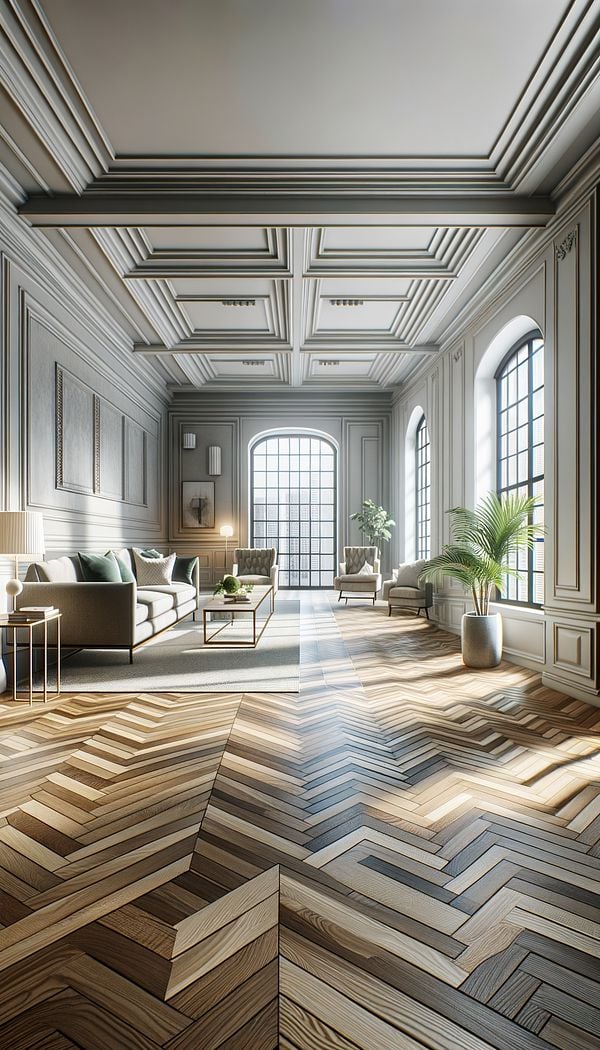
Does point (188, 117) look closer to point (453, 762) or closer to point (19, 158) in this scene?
point (19, 158)

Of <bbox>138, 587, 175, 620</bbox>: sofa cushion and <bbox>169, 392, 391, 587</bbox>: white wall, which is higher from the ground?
<bbox>169, 392, 391, 587</bbox>: white wall

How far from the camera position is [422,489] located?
9477 millimetres

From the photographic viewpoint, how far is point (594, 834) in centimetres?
206

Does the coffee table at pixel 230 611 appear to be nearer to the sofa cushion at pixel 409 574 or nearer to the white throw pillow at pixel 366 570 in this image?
the sofa cushion at pixel 409 574

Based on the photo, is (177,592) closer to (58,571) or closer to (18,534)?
(58,571)

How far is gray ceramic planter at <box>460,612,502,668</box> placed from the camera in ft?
16.2

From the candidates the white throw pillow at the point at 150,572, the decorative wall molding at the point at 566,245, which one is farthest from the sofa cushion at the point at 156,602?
the decorative wall molding at the point at 566,245

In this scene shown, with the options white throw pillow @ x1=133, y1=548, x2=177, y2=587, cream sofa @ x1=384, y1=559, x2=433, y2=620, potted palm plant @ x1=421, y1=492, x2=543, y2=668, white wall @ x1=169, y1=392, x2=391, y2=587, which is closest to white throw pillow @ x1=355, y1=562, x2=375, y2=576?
white wall @ x1=169, y1=392, x2=391, y2=587

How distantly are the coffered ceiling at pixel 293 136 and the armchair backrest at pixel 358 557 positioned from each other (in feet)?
14.8

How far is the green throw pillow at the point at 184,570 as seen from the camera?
321 inches

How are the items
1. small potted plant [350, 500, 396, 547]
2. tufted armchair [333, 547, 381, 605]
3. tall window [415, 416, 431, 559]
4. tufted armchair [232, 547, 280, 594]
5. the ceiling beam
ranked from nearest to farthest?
the ceiling beam → tall window [415, 416, 431, 559] → tufted armchair [232, 547, 280, 594] → tufted armchair [333, 547, 381, 605] → small potted plant [350, 500, 396, 547]

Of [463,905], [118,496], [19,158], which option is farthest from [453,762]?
[118,496]

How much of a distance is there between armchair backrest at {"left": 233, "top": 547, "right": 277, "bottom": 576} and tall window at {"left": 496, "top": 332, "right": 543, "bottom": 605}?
405 centimetres

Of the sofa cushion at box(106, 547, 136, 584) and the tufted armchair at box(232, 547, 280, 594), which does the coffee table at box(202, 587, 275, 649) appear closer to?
the sofa cushion at box(106, 547, 136, 584)
